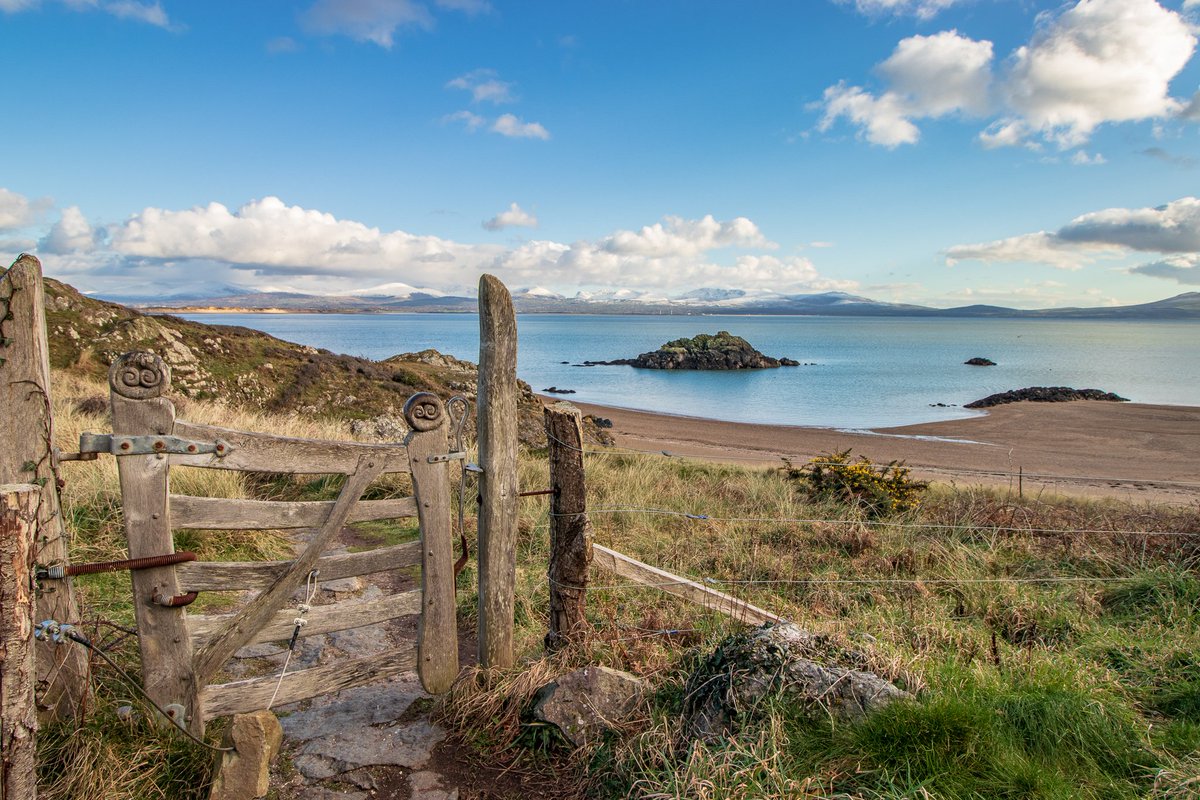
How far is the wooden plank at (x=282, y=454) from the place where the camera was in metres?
Result: 3.54

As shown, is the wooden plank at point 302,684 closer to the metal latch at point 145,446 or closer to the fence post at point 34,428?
the fence post at point 34,428

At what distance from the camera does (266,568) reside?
3.92 m

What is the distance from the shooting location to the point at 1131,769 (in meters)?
3.27

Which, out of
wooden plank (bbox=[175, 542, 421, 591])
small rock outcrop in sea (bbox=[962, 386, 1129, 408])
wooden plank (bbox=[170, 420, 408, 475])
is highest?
wooden plank (bbox=[170, 420, 408, 475])

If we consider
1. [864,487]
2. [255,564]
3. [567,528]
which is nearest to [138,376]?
[255,564]

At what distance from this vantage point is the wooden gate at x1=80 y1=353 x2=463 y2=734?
3424 millimetres

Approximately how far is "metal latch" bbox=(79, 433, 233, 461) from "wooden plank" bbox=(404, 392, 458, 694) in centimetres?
99

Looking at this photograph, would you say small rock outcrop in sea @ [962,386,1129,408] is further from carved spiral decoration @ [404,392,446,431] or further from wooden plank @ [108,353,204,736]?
wooden plank @ [108,353,204,736]

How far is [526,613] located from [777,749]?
3001 millimetres

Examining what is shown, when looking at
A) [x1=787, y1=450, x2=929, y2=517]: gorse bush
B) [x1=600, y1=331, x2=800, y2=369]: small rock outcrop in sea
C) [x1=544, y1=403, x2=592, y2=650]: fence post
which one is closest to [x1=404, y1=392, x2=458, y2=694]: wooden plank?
[x1=544, y1=403, x2=592, y2=650]: fence post

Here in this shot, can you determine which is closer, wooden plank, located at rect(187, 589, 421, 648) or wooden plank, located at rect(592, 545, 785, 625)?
wooden plank, located at rect(187, 589, 421, 648)

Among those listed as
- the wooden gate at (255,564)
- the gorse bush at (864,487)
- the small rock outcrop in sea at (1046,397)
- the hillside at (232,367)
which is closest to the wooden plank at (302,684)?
the wooden gate at (255,564)

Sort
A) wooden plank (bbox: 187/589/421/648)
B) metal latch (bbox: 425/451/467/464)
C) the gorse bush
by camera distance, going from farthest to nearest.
→ the gorse bush
metal latch (bbox: 425/451/467/464)
wooden plank (bbox: 187/589/421/648)

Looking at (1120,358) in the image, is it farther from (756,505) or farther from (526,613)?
(526,613)
